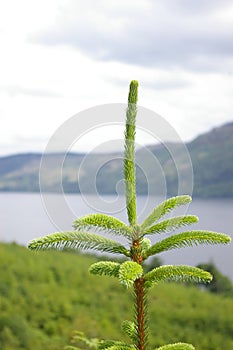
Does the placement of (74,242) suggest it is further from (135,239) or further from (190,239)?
(190,239)

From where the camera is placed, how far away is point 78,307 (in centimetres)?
7106

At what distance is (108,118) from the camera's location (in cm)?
336

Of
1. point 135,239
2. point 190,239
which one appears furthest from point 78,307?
point 190,239

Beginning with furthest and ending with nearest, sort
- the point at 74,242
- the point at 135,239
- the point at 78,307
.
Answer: the point at 78,307 → the point at 135,239 → the point at 74,242

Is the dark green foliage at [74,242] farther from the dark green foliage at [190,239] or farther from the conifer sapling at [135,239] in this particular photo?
the dark green foliage at [190,239]

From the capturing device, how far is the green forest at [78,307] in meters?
59.7

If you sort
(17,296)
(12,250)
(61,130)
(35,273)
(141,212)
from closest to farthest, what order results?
1. (61,130)
2. (141,212)
3. (17,296)
4. (35,273)
5. (12,250)

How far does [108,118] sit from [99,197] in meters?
0.46

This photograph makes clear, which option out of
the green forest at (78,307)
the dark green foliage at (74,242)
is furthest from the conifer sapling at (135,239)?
the green forest at (78,307)

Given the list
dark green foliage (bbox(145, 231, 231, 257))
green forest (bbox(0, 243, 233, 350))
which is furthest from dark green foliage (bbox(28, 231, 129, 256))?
green forest (bbox(0, 243, 233, 350))

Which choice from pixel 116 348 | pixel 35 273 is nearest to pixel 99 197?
pixel 116 348

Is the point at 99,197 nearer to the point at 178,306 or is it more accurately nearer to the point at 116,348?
the point at 116,348

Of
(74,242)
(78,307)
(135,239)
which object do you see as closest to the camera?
(74,242)

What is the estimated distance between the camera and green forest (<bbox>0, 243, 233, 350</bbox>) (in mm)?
59688
